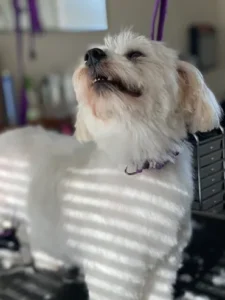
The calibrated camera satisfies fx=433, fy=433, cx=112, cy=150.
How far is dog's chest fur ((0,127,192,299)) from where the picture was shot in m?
0.96

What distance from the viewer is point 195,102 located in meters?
0.94

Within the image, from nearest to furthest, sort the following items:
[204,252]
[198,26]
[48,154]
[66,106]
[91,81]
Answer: [91,81] < [48,154] < [204,252] < [66,106] < [198,26]

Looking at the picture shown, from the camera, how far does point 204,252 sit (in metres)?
1.31

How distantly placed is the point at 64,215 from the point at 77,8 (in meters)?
1.16

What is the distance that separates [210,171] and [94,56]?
2.49 ft

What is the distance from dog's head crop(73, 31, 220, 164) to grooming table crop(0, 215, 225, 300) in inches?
16.0

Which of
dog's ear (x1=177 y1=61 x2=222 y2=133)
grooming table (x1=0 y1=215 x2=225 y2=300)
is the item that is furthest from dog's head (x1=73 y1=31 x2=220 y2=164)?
grooming table (x1=0 y1=215 x2=225 y2=300)

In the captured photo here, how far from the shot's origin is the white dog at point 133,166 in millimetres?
920

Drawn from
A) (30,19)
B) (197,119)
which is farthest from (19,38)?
(197,119)

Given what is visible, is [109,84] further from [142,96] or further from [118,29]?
[118,29]

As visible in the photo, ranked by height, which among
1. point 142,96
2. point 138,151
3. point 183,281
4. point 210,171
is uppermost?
point 142,96

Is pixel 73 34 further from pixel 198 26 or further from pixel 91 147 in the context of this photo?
pixel 198 26

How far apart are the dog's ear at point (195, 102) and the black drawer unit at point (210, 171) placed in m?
0.45

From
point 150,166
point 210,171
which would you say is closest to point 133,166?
point 150,166
